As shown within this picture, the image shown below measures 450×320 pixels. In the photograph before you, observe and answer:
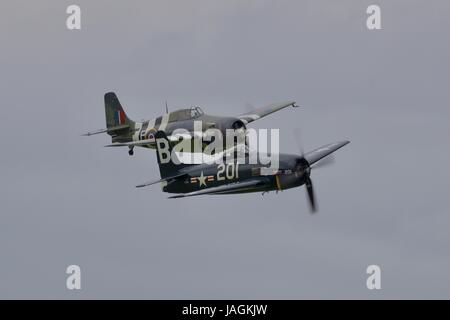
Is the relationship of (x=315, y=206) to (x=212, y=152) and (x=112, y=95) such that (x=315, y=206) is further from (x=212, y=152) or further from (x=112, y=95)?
(x=112, y=95)

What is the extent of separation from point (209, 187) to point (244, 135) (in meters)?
A: 9.62

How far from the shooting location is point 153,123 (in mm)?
89938

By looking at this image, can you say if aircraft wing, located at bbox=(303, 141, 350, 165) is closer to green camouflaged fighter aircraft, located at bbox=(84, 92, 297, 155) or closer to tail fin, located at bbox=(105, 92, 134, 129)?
green camouflaged fighter aircraft, located at bbox=(84, 92, 297, 155)

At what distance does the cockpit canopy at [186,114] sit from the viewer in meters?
88.1

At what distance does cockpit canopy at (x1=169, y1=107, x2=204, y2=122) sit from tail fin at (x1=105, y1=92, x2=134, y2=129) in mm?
4106

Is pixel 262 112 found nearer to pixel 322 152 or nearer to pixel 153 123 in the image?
pixel 153 123

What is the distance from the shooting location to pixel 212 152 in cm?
8356

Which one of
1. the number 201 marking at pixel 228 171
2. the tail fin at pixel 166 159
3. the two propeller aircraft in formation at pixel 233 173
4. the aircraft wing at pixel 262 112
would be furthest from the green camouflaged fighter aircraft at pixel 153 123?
the number 201 marking at pixel 228 171

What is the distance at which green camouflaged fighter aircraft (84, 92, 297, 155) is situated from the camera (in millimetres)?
86625

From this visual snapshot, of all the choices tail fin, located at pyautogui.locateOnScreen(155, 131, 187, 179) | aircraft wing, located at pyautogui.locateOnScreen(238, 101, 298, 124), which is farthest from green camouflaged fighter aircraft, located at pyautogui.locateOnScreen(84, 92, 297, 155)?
tail fin, located at pyautogui.locateOnScreen(155, 131, 187, 179)

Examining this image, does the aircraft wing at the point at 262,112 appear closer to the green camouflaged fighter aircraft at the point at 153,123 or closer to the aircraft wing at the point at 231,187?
the green camouflaged fighter aircraft at the point at 153,123

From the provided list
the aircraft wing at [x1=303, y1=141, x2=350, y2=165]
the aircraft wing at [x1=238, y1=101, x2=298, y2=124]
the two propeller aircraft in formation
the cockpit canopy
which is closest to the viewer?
the two propeller aircraft in formation

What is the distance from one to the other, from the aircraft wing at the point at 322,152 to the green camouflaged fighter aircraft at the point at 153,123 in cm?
637

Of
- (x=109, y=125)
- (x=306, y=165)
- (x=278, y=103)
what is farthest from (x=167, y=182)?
(x=278, y=103)
